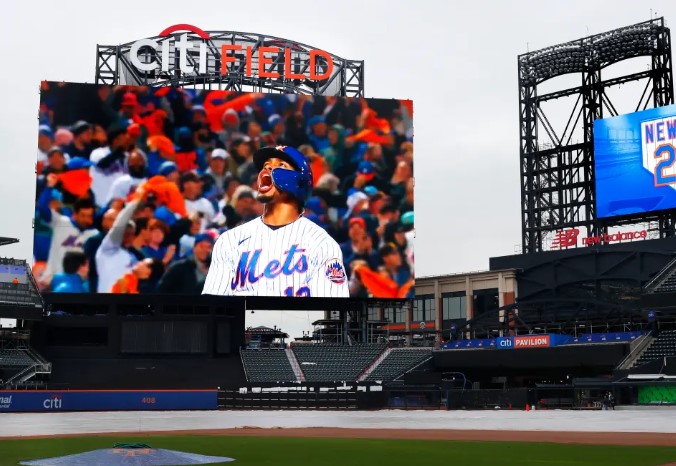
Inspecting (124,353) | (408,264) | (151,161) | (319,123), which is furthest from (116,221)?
(408,264)

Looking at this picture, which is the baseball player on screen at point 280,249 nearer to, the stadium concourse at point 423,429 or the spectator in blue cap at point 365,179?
the spectator in blue cap at point 365,179

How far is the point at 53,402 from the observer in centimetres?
6506

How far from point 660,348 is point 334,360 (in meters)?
30.8

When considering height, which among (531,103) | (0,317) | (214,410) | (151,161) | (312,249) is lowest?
(214,410)

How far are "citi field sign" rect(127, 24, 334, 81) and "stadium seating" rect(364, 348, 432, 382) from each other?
1089 inches

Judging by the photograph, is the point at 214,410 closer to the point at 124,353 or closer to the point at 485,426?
the point at 124,353

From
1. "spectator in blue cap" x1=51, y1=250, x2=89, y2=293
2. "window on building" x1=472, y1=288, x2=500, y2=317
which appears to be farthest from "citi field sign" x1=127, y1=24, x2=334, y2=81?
"window on building" x1=472, y1=288, x2=500, y2=317

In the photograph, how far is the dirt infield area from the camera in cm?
3259

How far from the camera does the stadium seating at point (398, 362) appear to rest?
8944 cm

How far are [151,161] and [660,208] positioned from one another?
4644 cm

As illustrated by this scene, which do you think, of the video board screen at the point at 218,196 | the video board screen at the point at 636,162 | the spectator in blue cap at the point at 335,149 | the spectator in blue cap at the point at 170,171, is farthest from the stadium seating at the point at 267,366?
the video board screen at the point at 636,162

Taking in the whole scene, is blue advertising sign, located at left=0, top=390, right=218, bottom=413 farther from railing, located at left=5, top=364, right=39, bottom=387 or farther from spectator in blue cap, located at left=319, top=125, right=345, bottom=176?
spectator in blue cap, located at left=319, top=125, right=345, bottom=176

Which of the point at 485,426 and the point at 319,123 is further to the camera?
the point at 319,123

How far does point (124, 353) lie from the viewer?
8781 centimetres
